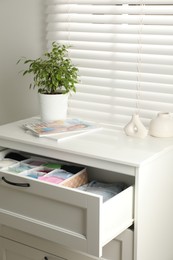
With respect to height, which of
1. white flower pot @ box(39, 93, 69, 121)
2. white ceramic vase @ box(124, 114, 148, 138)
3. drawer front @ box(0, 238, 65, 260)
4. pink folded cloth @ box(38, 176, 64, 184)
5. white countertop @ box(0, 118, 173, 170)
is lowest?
drawer front @ box(0, 238, 65, 260)

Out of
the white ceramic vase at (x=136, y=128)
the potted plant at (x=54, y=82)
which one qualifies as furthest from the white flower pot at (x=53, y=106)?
the white ceramic vase at (x=136, y=128)

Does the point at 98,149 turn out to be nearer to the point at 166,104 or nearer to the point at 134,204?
the point at 134,204

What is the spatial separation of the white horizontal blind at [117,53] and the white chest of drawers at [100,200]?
0.22m

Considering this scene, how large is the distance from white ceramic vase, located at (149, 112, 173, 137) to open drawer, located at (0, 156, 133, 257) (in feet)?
1.14

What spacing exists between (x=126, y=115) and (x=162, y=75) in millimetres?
253

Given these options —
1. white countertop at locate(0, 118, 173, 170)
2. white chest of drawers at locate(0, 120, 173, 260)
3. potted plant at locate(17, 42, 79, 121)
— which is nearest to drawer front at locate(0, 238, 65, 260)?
white chest of drawers at locate(0, 120, 173, 260)

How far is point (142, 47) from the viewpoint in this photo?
2119mm

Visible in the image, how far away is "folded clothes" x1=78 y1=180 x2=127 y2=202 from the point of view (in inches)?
72.1

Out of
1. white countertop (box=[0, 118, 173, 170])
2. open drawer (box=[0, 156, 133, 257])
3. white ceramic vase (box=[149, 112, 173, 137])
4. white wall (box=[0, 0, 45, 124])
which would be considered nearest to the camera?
open drawer (box=[0, 156, 133, 257])

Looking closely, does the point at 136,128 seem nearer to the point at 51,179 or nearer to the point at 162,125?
the point at 162,125

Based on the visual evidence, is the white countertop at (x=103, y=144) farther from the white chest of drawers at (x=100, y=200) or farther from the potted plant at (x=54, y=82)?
the potted plant at (x=54, y=82)

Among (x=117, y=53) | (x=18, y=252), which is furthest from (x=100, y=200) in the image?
(x=117, y=53)

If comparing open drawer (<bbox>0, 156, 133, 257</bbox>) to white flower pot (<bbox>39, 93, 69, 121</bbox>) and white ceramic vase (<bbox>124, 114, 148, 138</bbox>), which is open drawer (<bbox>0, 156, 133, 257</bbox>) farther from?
white flower pot (<bbox>39, 93, 69, 121</bbox>)

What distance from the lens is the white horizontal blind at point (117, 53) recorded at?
2074 mm
